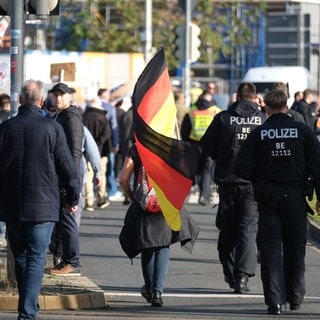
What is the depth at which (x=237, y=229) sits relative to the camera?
11.9 m

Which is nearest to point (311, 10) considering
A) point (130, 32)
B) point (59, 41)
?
point (130, 32)

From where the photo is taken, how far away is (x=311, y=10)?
52.1 metres

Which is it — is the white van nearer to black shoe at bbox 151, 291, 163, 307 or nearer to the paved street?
the paved street

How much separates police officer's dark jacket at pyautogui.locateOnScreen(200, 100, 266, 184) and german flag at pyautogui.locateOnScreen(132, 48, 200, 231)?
49.3 inches

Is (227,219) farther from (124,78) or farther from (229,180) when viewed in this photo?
(124,78)

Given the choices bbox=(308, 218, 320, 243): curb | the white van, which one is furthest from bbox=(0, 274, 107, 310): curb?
the white van

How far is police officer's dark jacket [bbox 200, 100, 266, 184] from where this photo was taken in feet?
38.9

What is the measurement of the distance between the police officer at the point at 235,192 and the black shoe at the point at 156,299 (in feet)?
3.85

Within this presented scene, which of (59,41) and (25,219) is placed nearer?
(25,219)

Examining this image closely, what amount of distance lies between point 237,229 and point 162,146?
1.76m

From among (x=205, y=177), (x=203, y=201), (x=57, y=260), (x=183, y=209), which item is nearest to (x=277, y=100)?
(x=183, y=209)

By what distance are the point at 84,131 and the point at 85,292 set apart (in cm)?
291

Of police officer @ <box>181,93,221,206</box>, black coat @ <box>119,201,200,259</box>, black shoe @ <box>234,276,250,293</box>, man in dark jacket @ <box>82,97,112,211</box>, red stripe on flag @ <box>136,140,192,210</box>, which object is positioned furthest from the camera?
police officer @ <box>181,93,221,206</box>

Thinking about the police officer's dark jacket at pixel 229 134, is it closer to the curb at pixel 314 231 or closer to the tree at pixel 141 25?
the curb at pixel 314 231
